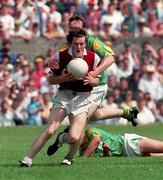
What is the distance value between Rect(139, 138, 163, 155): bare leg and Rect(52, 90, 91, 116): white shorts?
1.57m

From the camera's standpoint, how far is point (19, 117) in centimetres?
2355

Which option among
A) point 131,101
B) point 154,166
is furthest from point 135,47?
point 154,166

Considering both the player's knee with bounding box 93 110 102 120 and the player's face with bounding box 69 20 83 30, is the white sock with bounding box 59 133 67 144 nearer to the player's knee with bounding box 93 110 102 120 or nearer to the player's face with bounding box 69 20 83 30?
the player's knee with bounding box 93 110 102 120

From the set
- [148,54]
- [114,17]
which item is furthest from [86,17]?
[148,54]

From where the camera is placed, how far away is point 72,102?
1217 cm

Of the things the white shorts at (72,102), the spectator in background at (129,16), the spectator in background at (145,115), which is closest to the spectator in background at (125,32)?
the spectator in background at (129,16)

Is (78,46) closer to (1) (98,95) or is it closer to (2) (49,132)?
(2) (49,132)

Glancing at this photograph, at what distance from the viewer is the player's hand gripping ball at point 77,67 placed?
38.4 ft

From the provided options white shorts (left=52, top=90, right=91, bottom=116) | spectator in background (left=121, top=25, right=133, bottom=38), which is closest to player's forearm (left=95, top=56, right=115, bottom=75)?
white shorts (left=52, top=90, right=91, bottom=116)

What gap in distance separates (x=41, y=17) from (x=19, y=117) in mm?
3800

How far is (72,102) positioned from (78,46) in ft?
2.75

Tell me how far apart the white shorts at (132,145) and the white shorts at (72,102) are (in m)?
1.55

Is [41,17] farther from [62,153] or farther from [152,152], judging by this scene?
[152,152]

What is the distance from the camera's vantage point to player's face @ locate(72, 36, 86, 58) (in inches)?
465
